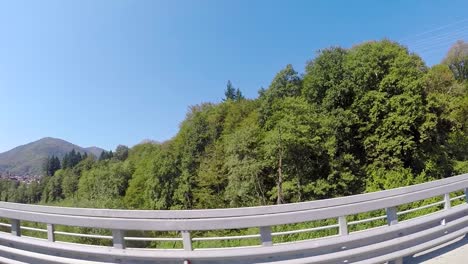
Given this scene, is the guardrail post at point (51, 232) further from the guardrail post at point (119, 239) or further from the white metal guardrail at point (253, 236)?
the guardrail post at point (119, 239)

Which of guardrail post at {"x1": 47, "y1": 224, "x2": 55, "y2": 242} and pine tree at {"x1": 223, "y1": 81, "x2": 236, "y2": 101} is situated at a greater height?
pine tree at {"x1": 223, "y1": 81, "x2": 236, "y2": 101}

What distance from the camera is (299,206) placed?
5.37 meters

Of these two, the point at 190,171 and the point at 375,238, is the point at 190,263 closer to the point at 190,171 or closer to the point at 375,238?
the point at 375,238

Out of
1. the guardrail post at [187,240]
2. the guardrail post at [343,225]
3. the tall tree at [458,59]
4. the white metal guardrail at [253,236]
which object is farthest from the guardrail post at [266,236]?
the tall tree at [458,59]

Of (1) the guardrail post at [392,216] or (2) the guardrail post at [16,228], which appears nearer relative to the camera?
(1) the guardrail post at [392,216]

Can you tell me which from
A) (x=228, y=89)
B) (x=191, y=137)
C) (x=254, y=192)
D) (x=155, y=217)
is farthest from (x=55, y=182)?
(x=155, y=217)

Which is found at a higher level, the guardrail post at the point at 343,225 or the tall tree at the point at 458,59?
the tall tree at the point at 458,59

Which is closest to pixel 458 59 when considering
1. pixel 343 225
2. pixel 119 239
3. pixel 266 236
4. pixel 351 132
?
pixel 351 132

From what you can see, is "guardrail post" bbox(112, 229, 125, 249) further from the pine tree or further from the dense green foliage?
the pine tree

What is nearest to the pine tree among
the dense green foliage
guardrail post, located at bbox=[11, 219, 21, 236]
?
the dense green foliage

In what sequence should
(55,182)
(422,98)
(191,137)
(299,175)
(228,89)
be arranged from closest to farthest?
(422,98) < (299,175) < (191,137) < (228,89) < (55,182)

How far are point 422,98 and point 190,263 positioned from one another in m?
35.2

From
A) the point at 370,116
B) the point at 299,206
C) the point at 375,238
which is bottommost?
the point at 375,238

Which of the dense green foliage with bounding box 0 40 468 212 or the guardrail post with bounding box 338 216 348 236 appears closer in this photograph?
the guardrail post with bounding box 338 216 348 236
